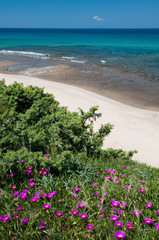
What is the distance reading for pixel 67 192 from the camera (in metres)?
3.03

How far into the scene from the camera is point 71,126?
430cm

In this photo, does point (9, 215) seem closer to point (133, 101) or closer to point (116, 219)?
point (116, 219)

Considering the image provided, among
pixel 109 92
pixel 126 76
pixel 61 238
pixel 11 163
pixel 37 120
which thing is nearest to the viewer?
pixel 61 238

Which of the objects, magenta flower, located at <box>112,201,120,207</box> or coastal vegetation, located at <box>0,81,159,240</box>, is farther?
magenta flower, located at <box>112,201,120,207</box>

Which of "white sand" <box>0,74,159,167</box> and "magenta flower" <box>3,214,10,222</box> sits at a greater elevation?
"magenta flower" <box>3,214,10,222</box>

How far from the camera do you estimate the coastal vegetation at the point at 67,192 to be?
241 cm

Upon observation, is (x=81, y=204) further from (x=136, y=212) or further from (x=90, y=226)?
(x=136, y=212)

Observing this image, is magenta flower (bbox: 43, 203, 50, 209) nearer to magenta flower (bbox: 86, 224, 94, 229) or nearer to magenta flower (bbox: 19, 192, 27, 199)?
magenta flower (bbox: 19, 192, 27, 199)

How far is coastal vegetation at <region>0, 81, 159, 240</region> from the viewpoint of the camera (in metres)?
2.41

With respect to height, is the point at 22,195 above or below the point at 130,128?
above

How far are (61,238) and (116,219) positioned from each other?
638 millimetres

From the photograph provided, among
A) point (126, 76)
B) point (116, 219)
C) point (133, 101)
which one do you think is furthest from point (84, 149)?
point (126, 76)

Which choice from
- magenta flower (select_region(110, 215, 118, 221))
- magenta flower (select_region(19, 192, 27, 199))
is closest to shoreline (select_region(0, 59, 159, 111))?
magenta flower (select_region(110, 215, 118, 221))

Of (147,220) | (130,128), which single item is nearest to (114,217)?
(147,220)
